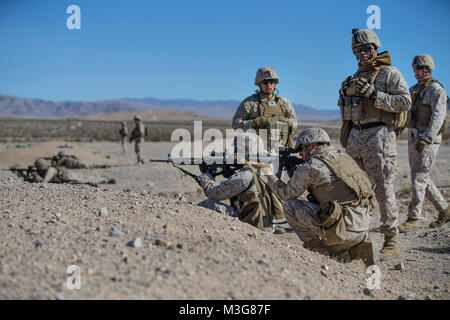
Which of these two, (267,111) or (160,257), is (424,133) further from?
(160,257)

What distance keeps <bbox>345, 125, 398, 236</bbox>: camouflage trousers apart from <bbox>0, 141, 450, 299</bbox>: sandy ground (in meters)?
0.47

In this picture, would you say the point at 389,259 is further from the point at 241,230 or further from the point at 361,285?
the point at 241,230

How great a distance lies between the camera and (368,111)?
18.8 ft

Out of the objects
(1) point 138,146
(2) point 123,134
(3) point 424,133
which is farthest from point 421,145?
(2) point 123,134

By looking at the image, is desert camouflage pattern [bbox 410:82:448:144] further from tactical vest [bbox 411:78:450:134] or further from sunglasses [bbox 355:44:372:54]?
sunglasses [bbox 355:44:372:54]

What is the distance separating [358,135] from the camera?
5.88 meters

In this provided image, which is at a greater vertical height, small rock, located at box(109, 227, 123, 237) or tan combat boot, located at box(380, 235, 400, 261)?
small rock, located at box(109, 227, 123, 237)

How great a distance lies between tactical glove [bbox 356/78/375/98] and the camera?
18.3ft

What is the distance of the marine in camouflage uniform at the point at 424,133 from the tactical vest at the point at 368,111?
1210 millimetres

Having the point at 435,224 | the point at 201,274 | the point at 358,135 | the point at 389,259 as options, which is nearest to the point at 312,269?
the point at 201,274

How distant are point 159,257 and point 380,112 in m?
3.25

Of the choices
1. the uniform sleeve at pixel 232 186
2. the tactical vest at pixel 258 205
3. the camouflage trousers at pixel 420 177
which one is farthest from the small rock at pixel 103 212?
the camouflage trousers at pixel 420 177

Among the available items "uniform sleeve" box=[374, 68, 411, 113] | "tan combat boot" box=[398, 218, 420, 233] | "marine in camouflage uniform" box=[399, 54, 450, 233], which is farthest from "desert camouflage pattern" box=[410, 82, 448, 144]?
"uniform sleeve" box=[374, 68, 411, 113]
